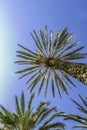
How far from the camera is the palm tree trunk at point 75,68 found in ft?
73.0

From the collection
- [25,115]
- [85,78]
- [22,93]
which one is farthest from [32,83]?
→ [85,78]

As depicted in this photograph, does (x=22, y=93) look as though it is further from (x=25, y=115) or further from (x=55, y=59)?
(x=55, y=59)

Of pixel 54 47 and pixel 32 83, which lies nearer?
pixel 54 47

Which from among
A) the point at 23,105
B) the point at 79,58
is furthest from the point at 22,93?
the point at 79,58

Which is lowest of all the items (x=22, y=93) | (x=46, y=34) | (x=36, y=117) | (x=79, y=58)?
(x=36, y=117)

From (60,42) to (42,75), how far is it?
3288 mm

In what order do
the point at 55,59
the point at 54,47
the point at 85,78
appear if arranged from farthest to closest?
the point at 54,47, the point at 55,59, the point at 85,78

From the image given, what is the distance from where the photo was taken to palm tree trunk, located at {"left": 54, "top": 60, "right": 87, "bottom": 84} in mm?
22256

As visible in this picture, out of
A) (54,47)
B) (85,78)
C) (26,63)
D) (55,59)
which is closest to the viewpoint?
(85,78)

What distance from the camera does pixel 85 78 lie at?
21703 mm

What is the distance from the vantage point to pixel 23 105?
29.6 m

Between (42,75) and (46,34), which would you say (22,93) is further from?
(46,34)

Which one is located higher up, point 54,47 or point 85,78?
point 54,47

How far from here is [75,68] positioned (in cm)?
2361
